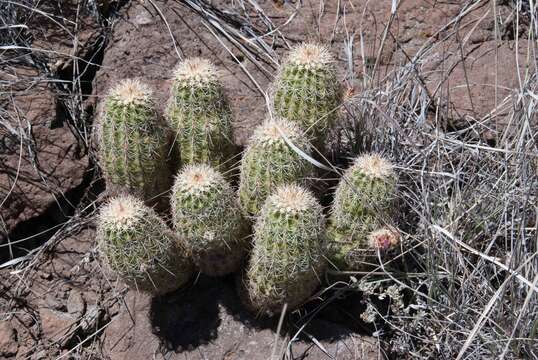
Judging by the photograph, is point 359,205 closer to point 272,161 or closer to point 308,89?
point 272,161

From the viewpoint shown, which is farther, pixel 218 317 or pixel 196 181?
pixel 218 317

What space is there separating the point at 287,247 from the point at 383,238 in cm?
45

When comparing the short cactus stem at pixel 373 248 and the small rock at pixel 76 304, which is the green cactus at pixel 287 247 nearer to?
the short cactus stem at pixel 373 248

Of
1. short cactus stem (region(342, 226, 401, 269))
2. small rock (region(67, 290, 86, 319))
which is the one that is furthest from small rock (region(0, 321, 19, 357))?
short cactus stem (region(342, 226, 401, 269))

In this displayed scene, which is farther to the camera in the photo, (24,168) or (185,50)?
(185,50)

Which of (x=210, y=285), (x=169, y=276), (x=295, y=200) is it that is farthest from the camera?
(x=210, y=285)

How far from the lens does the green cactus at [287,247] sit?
272 cm

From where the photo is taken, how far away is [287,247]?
276 cm

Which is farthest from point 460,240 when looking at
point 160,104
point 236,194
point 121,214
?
point 160,104

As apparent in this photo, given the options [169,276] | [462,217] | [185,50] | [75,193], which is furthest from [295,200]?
[185,50]

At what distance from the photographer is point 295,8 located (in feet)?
14.7

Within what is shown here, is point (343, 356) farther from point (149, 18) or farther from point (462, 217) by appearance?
point (149, 18)

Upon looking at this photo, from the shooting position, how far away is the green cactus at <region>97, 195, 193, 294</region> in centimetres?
279

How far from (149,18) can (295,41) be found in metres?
0.90
